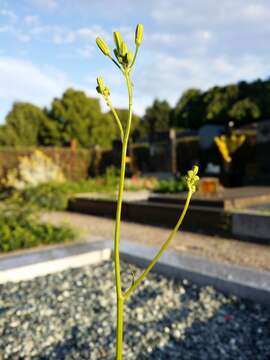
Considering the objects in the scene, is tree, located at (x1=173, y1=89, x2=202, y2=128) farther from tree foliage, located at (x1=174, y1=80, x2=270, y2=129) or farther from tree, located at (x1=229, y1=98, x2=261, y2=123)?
tree, located at (x1=229, y1=98, x2=261, y2=123)

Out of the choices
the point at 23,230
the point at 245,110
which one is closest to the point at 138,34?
the point at 23,230

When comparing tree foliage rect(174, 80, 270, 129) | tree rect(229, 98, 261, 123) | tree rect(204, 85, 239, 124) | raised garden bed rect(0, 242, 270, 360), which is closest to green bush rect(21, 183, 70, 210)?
raised garden bed rect(0, 242, 270, 360)

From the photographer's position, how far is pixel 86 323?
7.06ft

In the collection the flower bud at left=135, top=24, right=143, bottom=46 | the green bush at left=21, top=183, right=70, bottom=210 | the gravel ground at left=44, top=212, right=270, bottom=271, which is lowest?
the gravel ground at left=44, top=212, right=270, bottom=271

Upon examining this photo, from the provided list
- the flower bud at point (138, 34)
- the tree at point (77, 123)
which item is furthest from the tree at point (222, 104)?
the flower bud at point (138, 34)

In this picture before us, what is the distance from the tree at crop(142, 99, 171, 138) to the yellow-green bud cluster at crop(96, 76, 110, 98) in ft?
129

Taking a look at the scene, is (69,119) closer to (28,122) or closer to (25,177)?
(28,122)

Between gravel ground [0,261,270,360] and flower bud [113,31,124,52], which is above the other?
flower bud [113,31,124,52]

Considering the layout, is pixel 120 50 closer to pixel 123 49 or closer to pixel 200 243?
pixel 123 49

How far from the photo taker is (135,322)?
2.15 m

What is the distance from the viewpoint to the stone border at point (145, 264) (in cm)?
244

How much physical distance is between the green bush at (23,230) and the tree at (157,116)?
3585cm

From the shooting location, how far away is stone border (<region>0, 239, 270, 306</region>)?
2.44 m

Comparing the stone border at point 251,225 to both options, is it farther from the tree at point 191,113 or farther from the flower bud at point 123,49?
the tree at point 191,113
